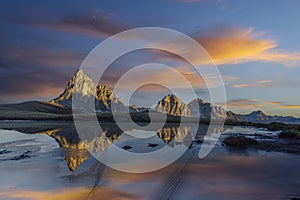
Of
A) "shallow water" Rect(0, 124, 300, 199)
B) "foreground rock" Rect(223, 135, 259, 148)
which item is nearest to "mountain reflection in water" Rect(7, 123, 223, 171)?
"shallow water" Rect(0, 124, 300, 199)

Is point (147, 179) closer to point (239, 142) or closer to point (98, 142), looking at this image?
point (98, 142)

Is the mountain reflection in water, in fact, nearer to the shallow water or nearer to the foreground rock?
the shallow water

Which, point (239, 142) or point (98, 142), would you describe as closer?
point (98, 142)

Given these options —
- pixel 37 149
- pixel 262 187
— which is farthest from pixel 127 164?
pixel 37 149

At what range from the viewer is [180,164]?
23.7 metres

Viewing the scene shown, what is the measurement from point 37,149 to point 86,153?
753 cm

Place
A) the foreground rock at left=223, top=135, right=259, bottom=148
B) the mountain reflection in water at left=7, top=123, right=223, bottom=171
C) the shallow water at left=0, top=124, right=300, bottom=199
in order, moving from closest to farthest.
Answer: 1. the shallow water at left=0, top=124, right=300, bottom=199
2. the mountain reflection in water at left=7, top=123, right=223, bottom=171
3. the foreground rock at left=223, top=135, right=259, bottom=148

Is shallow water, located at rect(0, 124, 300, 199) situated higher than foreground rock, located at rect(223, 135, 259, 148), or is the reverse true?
foreground rock, located at rect(223, 135, 259, 148)

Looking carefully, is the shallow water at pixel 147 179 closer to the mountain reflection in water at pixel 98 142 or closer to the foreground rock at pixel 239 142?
the mountain reflection in water at pixel 98 142

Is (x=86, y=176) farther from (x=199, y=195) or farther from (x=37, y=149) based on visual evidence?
(x=37, y=149)

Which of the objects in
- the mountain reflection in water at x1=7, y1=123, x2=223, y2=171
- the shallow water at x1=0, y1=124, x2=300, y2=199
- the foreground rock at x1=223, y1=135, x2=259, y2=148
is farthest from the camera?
the foreground rock at x1=223, y1=135, x2=259, y2=148

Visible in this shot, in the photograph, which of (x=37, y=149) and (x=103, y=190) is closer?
(x=103, y=190)

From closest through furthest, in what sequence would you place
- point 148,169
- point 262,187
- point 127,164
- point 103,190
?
point 103,190, point 262,187, point 148,169, point 127,164

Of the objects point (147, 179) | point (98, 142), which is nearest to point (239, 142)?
point (98, 142)
